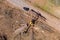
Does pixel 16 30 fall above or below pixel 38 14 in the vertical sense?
below

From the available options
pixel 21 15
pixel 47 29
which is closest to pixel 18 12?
pixel 21 15

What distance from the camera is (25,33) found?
2721 mm

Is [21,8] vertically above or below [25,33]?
above

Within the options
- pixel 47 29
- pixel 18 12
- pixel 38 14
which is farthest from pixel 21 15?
pixel 47 29

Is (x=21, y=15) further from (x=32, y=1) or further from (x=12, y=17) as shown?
(x=32, y=1)

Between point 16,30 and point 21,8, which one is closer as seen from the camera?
point 16,30

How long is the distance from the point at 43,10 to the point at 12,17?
0.53m

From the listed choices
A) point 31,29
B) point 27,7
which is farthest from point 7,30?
point 27,7

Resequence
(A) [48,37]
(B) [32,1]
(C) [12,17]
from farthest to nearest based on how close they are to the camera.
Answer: (B) [32,1], (C) [12,17], (A) [48,37]

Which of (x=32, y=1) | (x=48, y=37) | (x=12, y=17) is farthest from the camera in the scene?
(x=32, y=1)

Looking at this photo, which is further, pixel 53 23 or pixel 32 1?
pixel 32 1

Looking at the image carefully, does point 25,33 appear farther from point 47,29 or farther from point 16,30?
point 47,29

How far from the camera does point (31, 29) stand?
9.11 feet

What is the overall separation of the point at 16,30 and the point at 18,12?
0.38 meters
